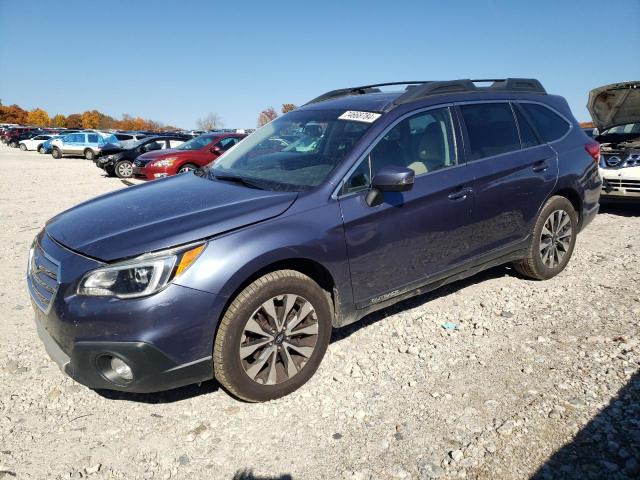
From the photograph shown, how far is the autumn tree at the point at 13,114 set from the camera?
99.8 m

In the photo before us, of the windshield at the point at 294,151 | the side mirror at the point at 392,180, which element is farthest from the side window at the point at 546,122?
the side mirror at the point at 392,180

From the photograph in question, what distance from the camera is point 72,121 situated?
10250cm

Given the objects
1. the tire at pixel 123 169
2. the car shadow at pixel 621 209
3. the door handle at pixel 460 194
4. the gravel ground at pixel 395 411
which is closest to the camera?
the gravel ground at pixel 395 411

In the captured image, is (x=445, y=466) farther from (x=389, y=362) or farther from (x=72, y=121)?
(x=72, y=121)

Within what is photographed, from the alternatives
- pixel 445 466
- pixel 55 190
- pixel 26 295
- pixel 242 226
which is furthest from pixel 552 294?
pixel 55 190

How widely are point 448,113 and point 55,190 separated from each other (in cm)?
1168

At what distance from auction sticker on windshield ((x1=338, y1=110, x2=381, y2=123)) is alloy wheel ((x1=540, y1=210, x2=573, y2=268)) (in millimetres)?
2115

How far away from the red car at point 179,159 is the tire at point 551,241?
377 inches

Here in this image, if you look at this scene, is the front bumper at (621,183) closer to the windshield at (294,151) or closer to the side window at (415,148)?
the side window at (415,148)

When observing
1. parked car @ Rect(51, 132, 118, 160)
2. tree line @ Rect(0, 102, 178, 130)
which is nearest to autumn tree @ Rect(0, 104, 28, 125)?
tree line @ Rect(0, 102, 178, 130)

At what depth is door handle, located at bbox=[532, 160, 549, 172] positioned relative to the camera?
14.2 ft

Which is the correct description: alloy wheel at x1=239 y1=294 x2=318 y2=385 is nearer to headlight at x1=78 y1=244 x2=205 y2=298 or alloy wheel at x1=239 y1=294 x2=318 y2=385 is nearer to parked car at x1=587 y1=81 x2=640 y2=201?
headlight at x1=78 y1=244 x2=205 y2=298

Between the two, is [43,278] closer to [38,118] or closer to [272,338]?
[272,338]

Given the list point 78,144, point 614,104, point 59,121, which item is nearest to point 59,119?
point 59,121
